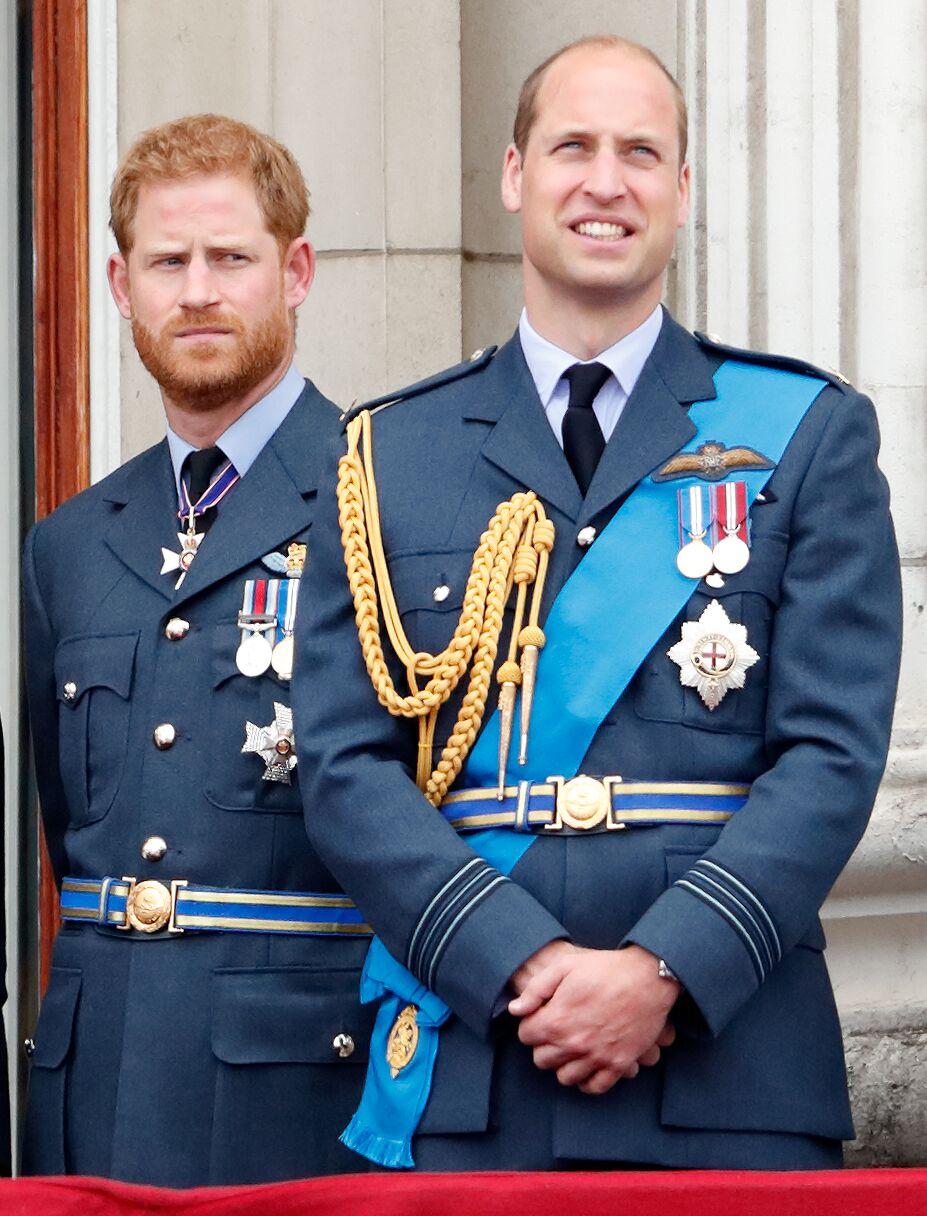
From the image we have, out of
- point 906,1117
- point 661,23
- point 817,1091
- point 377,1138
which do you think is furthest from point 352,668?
point 661,23

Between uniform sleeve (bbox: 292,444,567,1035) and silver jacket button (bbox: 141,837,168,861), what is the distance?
0.44 metres

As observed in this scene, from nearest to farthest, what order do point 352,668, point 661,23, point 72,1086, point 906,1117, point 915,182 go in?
1. point 352,668
2. point 72,1086
3. point 906,1117
4. point 915,182
5. point 661,23

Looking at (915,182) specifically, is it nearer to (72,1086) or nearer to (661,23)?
(661,23)

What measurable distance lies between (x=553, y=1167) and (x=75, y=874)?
1007mm

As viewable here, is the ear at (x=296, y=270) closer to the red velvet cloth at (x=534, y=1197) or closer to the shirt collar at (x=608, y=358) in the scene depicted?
the shirt collar at (x=608, y=358)

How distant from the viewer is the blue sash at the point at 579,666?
2.53 metres

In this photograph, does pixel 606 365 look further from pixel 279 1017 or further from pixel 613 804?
pixel 279 1017

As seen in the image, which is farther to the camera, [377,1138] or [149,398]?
[149,398]

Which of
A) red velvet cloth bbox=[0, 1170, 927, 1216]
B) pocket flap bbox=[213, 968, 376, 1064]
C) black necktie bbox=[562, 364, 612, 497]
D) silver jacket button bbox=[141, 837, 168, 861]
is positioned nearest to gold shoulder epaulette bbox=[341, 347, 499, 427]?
black necktie bbox=[562, 364, 612, 497]

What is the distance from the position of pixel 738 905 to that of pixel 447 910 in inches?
12.2

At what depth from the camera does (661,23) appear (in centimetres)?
426

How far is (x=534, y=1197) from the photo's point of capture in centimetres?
198

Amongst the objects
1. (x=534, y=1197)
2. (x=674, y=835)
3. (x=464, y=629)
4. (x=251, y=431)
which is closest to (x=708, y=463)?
(x=464, y=629)

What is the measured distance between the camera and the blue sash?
99.7 inches
